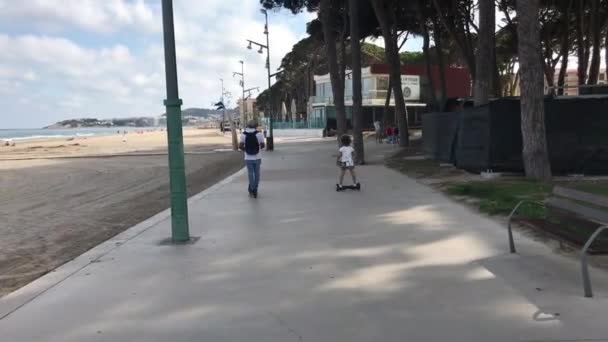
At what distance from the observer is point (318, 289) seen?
5.41 metres

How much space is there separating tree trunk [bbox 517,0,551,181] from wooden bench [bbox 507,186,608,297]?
19.5 ft

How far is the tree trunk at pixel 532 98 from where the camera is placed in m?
12.3

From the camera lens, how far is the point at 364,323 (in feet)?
14.8

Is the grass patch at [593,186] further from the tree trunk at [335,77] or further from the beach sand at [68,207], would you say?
the tree trunk at [335,77]

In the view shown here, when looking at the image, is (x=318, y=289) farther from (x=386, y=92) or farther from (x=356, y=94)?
(x=386, y=92)

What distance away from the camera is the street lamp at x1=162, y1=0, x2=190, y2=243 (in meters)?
7.64

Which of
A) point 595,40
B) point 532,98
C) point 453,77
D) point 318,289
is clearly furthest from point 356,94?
point 453,77

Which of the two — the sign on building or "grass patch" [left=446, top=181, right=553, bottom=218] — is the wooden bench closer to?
"grass patch" [left=446, top=181, right=553, bottom=218]

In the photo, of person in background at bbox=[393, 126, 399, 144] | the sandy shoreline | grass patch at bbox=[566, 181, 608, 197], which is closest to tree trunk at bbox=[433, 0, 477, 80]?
person in background at bbox=[393, 126, 399, 144]

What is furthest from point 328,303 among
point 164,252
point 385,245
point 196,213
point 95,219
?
point 95,219

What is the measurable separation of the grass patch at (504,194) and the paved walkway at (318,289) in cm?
63

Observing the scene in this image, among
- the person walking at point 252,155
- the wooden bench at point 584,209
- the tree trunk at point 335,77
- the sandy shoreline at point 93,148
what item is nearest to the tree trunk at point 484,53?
the person walking at point 252,155

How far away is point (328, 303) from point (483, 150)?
986 cm

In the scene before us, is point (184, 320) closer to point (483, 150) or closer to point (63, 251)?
point (63, 251)
